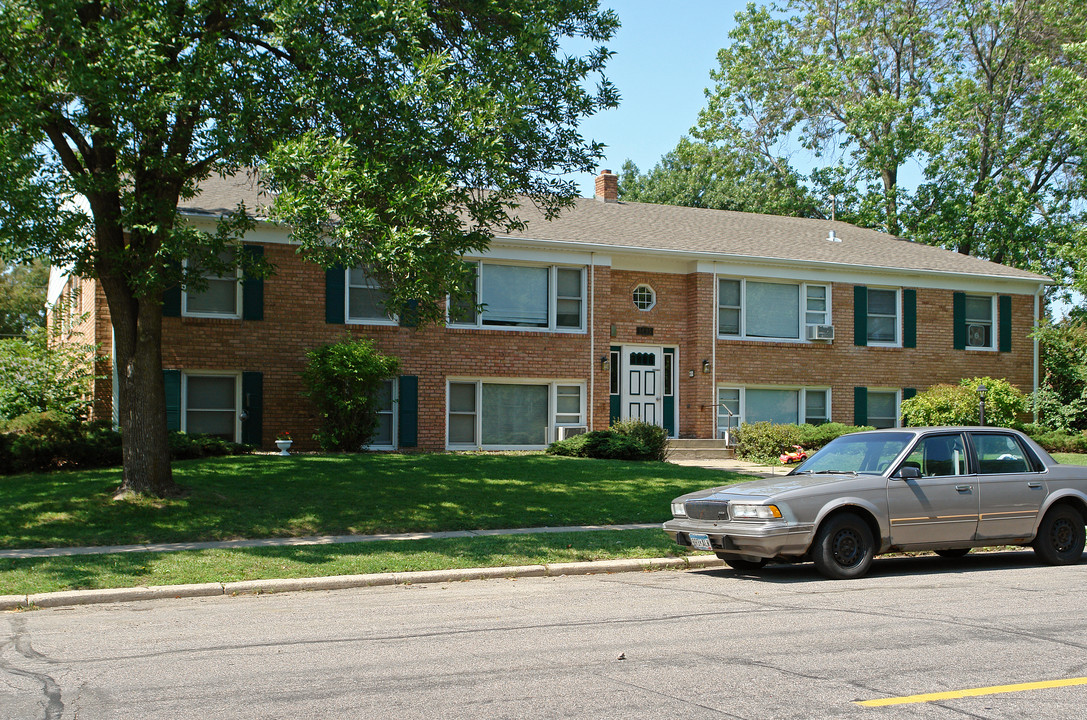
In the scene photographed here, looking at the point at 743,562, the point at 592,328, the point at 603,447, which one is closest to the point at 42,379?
the point at 603,447

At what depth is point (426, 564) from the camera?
10359 millimetres

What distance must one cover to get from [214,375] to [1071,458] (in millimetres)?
19630

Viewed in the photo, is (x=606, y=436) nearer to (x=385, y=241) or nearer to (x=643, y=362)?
(x=643, y=362)

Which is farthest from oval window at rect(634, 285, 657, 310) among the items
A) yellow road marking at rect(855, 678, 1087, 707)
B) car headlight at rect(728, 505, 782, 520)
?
yellow road marking at rect(855, 678, 1087, 707)

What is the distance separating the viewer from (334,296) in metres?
20.6

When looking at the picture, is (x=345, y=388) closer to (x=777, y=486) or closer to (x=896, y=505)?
(x=777, y=486)

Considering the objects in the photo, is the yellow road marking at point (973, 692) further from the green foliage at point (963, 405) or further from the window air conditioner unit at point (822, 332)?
the window air conditioner unit at point (822, 332)

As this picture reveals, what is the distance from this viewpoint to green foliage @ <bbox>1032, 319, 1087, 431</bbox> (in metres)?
26.3

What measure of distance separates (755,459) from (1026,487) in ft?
39.0

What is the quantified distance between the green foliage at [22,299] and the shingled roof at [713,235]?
27.0 metres

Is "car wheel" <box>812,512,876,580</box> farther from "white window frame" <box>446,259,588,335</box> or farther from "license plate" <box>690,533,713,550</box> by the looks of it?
"white window frame" <box>446,259,588,335</box>

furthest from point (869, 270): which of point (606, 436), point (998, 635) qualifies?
point (998, 635)

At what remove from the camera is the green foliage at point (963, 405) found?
80.1ft

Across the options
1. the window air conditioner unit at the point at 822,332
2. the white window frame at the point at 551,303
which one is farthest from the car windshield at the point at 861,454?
the window air conditioner unit at the point at 822,332
